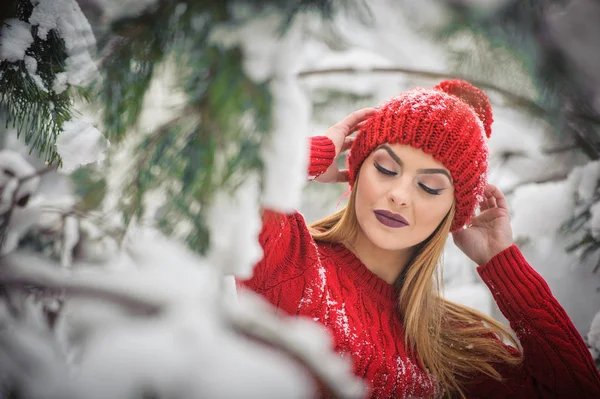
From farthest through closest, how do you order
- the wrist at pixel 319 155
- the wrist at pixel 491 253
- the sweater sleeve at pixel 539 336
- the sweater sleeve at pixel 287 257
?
1. the wrist at pixel 491 253
2. the sweater sleeve at pixel 539 336
3. the wrist at pixel 319 155
4. the sweater sleeve at pixel 287 257

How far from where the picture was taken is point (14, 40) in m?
0.58

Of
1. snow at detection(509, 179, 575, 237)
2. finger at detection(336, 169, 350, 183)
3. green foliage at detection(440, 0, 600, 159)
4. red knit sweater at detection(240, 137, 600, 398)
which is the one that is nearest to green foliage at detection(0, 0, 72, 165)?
red knit sweater at detection(240, 137, 600, 398)

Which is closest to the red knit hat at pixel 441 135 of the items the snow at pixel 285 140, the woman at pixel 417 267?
the woman at pixel 417 267

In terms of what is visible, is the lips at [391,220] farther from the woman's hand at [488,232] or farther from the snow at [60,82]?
the snow at [60,82]

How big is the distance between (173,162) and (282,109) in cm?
16

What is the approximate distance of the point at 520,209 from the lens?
4.83 feet

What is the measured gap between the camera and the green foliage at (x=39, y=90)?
60cm

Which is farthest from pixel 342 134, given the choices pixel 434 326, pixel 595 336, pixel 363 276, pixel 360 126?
pixel 595 336

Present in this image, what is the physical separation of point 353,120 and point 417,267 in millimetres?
464

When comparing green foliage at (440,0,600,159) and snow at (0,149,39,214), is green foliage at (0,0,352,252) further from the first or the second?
green foliage at (440,0,600,159)

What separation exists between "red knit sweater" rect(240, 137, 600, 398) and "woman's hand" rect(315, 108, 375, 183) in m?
0.07

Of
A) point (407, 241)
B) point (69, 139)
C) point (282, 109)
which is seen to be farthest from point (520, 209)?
point (69, 139)

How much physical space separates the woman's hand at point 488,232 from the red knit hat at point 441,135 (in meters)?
0.14

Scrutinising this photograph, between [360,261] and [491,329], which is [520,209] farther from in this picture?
[360,261]
